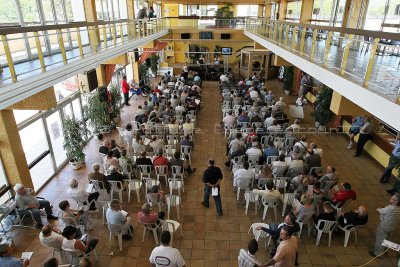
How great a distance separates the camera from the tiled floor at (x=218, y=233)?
6051 millimetres

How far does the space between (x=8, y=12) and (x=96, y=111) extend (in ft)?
14.2

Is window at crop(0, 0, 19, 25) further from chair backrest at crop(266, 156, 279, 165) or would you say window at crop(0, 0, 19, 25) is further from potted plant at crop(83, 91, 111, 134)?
chair backrest at crop(266, 156, 279, 165)

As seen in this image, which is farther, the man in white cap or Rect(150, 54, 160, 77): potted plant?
Rect(150, 54, 160, 77): potted plant

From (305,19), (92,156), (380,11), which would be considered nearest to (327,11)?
(305,19)

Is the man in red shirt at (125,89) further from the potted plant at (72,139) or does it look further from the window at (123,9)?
the potted plant at (72,139)

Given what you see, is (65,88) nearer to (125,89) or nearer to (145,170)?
(125,89)

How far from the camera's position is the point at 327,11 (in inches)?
567

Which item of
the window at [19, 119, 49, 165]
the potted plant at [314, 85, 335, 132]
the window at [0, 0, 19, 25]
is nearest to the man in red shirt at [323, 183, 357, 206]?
the potted plant at [314, 85, 335, 132]

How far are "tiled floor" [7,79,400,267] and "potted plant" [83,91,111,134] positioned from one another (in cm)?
170

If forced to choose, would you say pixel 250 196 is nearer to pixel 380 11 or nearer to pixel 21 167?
pixel 21 167

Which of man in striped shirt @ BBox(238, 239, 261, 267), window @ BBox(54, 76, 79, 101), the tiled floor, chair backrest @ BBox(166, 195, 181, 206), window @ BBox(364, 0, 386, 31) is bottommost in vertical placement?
the tiled floor

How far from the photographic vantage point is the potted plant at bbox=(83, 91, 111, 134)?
35.6 ft

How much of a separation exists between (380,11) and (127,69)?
14267 millimetres

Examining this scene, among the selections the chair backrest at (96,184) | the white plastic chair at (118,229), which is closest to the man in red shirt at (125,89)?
the chair backrest at (96,184)
